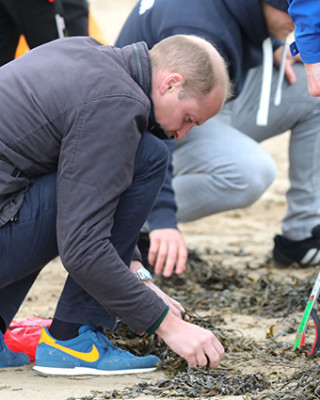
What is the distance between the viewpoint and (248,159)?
3697 millimetres

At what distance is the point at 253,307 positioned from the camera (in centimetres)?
330

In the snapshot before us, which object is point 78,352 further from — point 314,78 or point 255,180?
A: point 255,180

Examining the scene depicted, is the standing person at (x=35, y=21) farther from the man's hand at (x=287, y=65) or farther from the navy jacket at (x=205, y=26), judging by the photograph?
the man's hand at (x=287, y=65)

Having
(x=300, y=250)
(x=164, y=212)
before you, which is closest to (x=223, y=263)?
(x=300, y=250)

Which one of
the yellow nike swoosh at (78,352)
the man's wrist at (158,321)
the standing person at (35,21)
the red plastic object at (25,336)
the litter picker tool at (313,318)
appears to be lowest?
the litter picker tool at (313,318)

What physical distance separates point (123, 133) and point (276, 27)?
5.50ft

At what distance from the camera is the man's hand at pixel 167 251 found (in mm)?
2816

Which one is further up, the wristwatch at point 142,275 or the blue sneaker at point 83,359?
the wristwatch at point 142,275

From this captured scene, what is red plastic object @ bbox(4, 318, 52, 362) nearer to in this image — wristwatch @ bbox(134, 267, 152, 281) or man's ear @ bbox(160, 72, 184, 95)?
wristwatch @ bbox(134, 267, 152, 281)

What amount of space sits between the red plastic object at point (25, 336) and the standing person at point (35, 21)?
67.2 inches

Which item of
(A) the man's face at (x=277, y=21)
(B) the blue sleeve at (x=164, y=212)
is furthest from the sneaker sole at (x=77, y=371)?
(A) the man's face at (x=277, y=21)

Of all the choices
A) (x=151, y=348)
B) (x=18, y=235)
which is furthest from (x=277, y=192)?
(x=18, y=235)

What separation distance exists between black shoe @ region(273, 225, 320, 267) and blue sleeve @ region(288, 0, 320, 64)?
5.66 feet

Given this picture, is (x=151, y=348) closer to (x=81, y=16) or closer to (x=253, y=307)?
(x=253, y=307)
